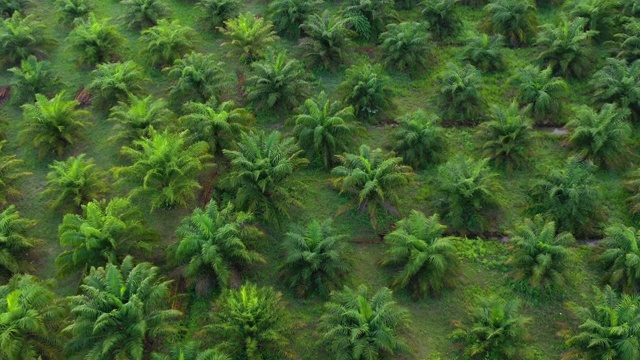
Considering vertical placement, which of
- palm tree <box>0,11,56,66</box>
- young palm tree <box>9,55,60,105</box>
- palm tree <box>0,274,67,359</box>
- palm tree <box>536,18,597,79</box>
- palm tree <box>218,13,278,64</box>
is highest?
palm tree <box>536,18,597,79</box>

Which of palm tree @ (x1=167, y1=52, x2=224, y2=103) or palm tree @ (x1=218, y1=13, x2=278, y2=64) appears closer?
palm tree @ (x1=167, y1=52, x2=224, y2=103)

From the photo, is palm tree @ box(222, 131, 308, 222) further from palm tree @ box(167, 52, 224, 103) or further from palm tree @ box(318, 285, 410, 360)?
palm tree @ box(318, 285, 410, 360)

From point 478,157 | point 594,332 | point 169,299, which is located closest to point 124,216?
point 169,299

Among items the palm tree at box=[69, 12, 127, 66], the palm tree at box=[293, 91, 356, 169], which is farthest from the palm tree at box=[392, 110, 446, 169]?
the palm tree at box=[69, 12, 127, 66]

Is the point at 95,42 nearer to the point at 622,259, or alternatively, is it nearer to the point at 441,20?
the point at 441,20

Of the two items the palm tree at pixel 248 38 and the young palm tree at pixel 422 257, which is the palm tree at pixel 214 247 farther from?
the palm tree at pixel 248 38

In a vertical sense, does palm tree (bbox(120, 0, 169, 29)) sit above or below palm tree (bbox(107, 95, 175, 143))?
above

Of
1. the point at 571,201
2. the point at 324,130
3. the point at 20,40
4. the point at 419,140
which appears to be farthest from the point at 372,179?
the point at 20,40
